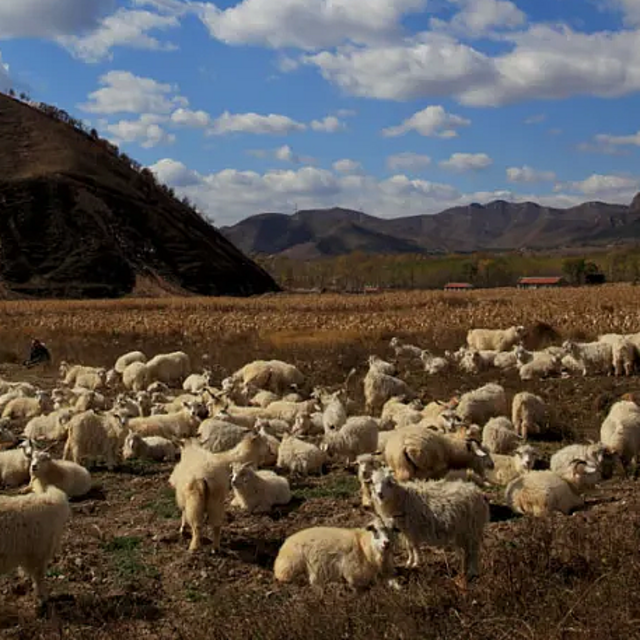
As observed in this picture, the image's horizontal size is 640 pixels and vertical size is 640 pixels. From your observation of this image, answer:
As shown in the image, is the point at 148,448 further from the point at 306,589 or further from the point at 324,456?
the point at 306,589

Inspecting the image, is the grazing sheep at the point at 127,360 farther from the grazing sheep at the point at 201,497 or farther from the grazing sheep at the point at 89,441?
the grazing sheep at the point at 201,497

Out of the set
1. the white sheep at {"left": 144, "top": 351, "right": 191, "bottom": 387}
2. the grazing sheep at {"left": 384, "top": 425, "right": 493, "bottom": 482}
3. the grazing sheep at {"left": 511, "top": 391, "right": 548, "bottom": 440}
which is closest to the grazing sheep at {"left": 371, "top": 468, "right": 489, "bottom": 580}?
the grazing sheep at {"left": 384, "top": 425, "right": 493, "bottom": 482}

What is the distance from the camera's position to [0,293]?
6988 centimetres

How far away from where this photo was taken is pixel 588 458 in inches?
412

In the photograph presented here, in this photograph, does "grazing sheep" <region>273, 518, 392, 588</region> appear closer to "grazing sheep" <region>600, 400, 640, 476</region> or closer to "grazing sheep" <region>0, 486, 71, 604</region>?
"grazing sheep" <region>0, 486, 71, 604</region>

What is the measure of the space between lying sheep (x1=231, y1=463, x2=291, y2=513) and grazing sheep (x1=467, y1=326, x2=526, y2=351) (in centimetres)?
1574

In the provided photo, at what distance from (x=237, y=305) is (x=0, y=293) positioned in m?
30.6

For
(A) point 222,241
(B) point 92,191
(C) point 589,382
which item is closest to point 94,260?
(B) point 92,191

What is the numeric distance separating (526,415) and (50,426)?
29.1 ft

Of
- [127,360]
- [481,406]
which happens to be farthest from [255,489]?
[127,360]

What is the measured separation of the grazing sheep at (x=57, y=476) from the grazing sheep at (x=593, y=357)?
13.6 m

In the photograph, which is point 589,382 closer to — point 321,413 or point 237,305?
point 321,413

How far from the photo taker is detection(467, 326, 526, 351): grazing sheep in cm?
2536

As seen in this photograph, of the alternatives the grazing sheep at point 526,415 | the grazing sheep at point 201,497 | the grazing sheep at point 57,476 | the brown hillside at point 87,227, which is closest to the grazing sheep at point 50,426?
the grazing sheep at point 57,476
